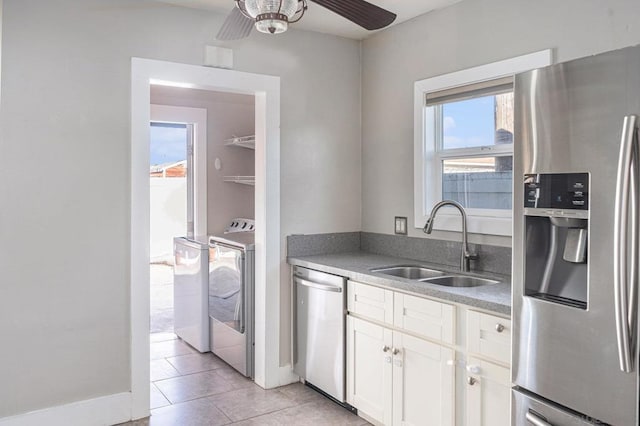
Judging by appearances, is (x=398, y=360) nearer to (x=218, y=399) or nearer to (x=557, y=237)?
(x=557, y=237)

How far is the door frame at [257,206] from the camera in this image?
3.02 meters

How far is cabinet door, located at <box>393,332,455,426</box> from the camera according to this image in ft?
7.88

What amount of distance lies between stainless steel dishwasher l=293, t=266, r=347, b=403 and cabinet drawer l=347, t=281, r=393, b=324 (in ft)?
0.22

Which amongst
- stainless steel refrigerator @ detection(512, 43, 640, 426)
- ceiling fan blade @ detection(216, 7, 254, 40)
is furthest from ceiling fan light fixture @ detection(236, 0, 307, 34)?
stainless steel refrigerator @ detection(512, 43, 640, 426)

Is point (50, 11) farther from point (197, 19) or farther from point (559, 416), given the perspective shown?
point (559, 416)

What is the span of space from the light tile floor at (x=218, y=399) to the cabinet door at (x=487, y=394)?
0.92 meters

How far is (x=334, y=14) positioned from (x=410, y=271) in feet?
5.56

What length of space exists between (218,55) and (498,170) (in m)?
1.85

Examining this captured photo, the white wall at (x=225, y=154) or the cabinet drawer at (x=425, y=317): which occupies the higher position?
the white wall at (x=225, y=154)

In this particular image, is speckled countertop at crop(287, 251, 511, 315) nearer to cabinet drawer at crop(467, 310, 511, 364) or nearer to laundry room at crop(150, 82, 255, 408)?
cabinet drawer at crop(467, 310, 511, 364)

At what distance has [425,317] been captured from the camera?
8.24ft

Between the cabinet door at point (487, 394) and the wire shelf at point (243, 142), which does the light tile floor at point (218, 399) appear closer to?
the cabinet door at point (487, 394)

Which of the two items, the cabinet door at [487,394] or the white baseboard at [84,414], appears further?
the white baseboard at [84,414]

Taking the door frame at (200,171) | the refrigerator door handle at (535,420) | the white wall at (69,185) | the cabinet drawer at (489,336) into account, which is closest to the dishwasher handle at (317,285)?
the cabinet drawer at (489,336)
